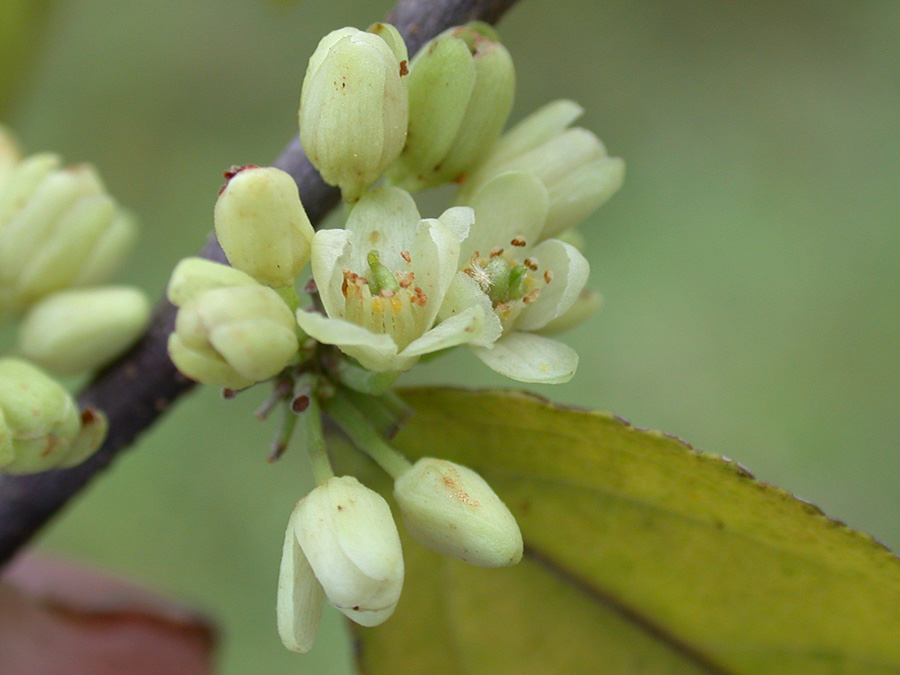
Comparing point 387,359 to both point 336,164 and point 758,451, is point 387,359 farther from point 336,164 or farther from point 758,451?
point 758,451

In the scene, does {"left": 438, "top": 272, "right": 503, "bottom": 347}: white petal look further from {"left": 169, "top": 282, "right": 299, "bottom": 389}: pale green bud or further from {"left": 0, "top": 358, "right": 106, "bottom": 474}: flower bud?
{"left": 0, "top": 358, "right": 106, "bottom": 474}: flower bud

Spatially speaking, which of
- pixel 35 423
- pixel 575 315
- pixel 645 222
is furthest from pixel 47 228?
pixel 645 222

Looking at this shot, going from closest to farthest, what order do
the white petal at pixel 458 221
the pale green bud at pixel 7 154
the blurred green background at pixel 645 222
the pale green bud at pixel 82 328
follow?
the white petal at pixel 458 221 < the pale green bud at pixel 82 328 < the pale green bud at pixel 7 154 < the blurred green background at pixel 645 222

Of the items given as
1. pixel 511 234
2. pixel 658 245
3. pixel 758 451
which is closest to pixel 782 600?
pixel 511 234

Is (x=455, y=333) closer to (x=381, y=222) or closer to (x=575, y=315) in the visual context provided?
(x=381, y=222)

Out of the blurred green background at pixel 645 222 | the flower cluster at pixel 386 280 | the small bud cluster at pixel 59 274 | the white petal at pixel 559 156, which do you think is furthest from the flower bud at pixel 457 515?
the blurred green background at pixel 645 222

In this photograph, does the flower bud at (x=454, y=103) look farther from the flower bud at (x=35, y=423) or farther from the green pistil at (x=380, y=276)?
the flower bud at (x=35, y=423)
